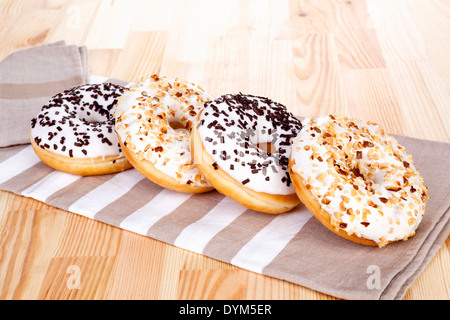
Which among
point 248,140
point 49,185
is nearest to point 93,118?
point 49,185

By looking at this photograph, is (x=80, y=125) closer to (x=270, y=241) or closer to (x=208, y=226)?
(x=208, y=226)

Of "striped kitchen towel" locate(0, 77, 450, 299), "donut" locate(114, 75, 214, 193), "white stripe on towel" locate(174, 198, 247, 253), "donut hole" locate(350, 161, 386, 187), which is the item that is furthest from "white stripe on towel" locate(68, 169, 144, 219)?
"donut hole" locate(350, 161, 386, 187)

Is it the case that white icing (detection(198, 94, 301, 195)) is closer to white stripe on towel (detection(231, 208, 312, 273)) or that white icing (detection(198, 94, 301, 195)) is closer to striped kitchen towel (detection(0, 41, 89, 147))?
white stripe on towel (detection(231, 208, 312, 273))

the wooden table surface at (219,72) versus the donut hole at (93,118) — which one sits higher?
the donut hole at (93,118)

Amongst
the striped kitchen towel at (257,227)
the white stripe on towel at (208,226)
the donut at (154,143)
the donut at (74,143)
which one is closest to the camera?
the striped kitchen towel at (257,227)

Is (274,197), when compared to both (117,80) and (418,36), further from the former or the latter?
(418,36)

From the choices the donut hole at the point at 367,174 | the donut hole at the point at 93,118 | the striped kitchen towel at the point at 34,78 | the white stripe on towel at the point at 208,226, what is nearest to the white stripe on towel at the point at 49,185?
the donut hole at the point at 93,118

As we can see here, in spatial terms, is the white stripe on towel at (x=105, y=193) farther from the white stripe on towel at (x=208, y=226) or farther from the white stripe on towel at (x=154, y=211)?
the white stripe on towel at (x=208, y=226)
